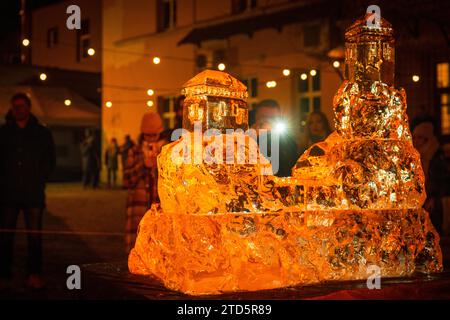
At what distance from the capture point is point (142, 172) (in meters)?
4.75

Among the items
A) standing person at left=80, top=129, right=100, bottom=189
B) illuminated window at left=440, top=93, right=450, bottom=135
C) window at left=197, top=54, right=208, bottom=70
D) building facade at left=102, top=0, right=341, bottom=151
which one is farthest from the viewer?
standing person at left=80, top=129, right=100, bottom=189

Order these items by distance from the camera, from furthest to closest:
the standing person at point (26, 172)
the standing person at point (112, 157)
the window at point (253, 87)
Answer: the standing person at point (112, 157) < the window at point (253, 87) < the standing person at point (26, 172)

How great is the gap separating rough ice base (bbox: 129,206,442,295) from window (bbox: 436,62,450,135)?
9.42 m

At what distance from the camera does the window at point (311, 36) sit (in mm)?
12875

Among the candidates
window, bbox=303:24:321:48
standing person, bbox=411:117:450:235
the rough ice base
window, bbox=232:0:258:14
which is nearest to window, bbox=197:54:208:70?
window, bbox=232:0:258:14

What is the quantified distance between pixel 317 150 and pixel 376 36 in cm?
44

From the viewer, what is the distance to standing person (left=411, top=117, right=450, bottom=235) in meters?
5.34

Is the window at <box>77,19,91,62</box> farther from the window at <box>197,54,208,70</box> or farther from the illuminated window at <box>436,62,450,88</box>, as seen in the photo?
the illuminated window at <box>436,62,450,88</box>

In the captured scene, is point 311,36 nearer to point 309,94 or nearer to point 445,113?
point 309,94

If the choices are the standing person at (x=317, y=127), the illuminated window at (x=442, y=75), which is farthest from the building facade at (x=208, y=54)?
the standing person at (x=317, y=127)

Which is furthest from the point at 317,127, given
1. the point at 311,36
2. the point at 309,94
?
the point at 309,94

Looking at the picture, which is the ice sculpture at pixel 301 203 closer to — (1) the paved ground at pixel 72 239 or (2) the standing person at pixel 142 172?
(1) the paved ground at pixel 72 239

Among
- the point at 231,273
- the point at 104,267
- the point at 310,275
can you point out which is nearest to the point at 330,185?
the point at 310,275

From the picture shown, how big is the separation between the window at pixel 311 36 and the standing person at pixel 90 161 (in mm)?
7105
